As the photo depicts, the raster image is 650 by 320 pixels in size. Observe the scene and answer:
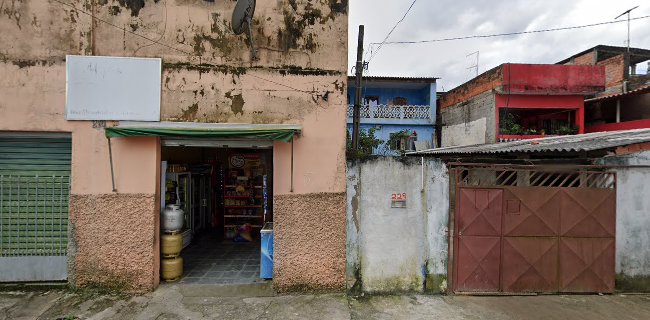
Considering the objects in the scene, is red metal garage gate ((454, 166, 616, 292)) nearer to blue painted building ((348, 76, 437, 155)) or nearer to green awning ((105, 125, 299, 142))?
green awning ((105, 125, 299, 142))

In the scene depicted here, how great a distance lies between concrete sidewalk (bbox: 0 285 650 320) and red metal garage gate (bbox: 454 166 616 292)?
26 centimetres

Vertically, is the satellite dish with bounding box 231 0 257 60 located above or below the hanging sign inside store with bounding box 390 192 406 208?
above

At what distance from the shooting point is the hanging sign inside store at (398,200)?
5367mm

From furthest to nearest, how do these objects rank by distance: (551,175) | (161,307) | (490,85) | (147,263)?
(490,85) → (551,175) → (147,263) → (161,307)

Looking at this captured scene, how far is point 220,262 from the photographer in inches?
262

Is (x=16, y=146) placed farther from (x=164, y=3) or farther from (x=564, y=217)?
(x=564, y=217)

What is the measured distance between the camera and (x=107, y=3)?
5.29m

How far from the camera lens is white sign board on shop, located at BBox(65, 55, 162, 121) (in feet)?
16.8

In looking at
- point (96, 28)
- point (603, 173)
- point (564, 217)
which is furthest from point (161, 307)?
point (603, 173)

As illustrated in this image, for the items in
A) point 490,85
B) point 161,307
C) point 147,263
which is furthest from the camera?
point 490,85

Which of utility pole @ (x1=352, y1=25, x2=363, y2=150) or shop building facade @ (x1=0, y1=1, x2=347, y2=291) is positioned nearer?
shop building facade @ (x1=0, y1=1, x2=347, y2=291)

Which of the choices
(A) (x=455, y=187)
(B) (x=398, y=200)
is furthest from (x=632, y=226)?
(B) (x=398, y=200)

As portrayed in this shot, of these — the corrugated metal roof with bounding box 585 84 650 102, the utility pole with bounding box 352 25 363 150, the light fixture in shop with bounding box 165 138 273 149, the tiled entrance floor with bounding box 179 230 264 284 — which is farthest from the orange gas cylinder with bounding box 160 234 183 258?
the corrugated metal roof with bounding box 585 84 650 102

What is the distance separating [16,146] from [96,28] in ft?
→ 8.06
